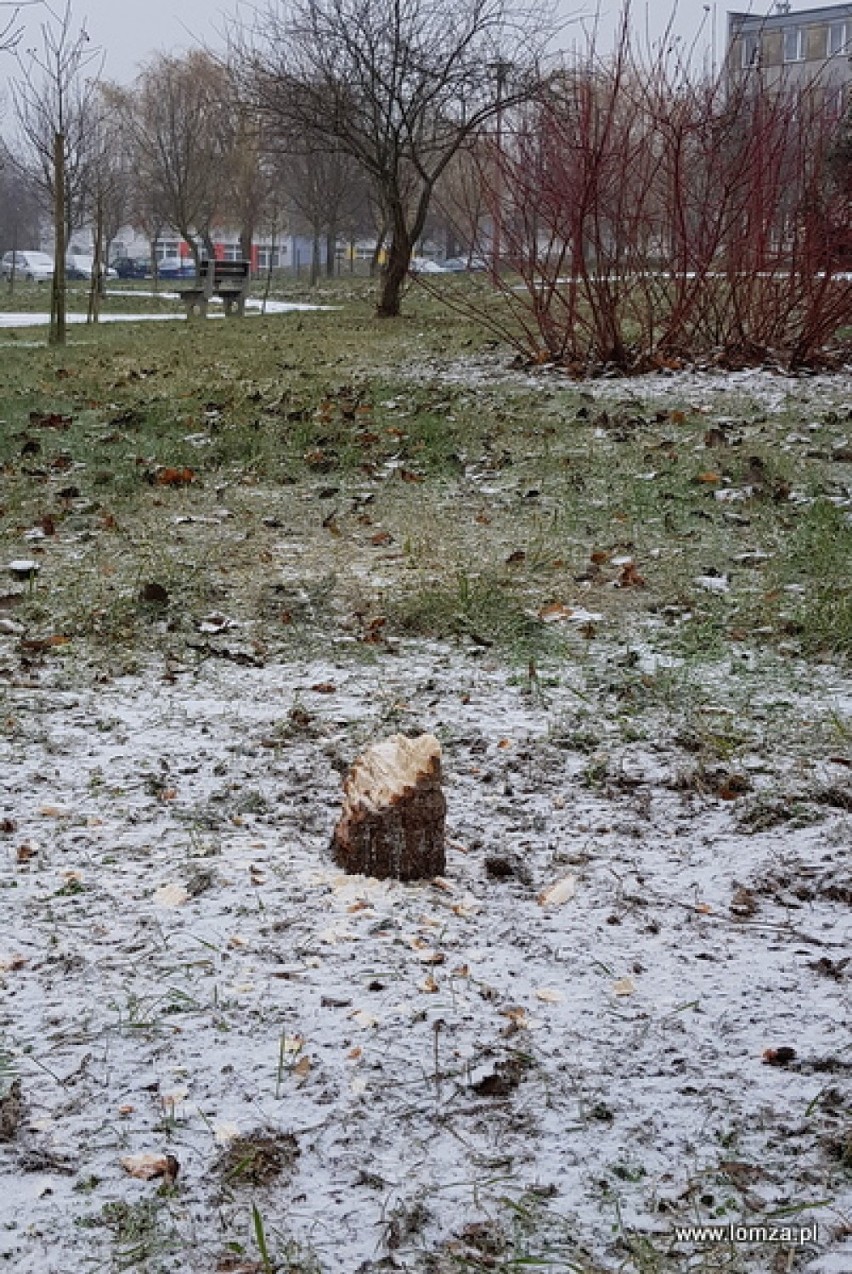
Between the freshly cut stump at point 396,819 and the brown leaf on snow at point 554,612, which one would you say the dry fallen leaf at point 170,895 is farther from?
the brown leaf on snow at point 554,612

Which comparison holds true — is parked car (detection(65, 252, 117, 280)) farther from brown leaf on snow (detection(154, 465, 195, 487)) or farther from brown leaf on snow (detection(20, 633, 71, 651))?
brown leaf on snow (detection(20, 633, 71, 651))

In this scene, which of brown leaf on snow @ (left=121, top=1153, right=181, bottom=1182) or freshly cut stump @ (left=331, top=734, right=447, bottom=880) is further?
freshly cut stump @ (left=331, top=734, right=447, bottom=880)

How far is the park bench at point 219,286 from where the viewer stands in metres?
21.7

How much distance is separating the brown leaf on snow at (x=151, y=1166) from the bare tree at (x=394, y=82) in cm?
1715

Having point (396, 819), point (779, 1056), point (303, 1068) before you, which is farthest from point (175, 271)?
point (779, 1056)

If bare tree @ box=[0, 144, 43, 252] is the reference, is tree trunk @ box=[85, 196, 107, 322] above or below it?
below

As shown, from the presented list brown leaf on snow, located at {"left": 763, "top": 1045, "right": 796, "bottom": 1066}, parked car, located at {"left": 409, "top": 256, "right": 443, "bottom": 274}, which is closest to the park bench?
parked car, located at {"left": 409, "top": 256, "right": 443, "bottom": 274}

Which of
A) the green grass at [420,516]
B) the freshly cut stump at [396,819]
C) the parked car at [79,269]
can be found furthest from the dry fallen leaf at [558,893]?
the parked car at [79,269]

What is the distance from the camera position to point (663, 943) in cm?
256

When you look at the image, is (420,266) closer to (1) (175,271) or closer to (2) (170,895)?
(1) (175,271)

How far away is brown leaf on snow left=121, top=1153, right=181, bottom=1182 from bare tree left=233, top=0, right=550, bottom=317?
56.3ft

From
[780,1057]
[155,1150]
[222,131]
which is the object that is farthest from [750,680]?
Result: [222,131]

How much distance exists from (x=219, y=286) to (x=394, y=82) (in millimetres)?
5606

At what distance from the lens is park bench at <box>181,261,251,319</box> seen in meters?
21.7
